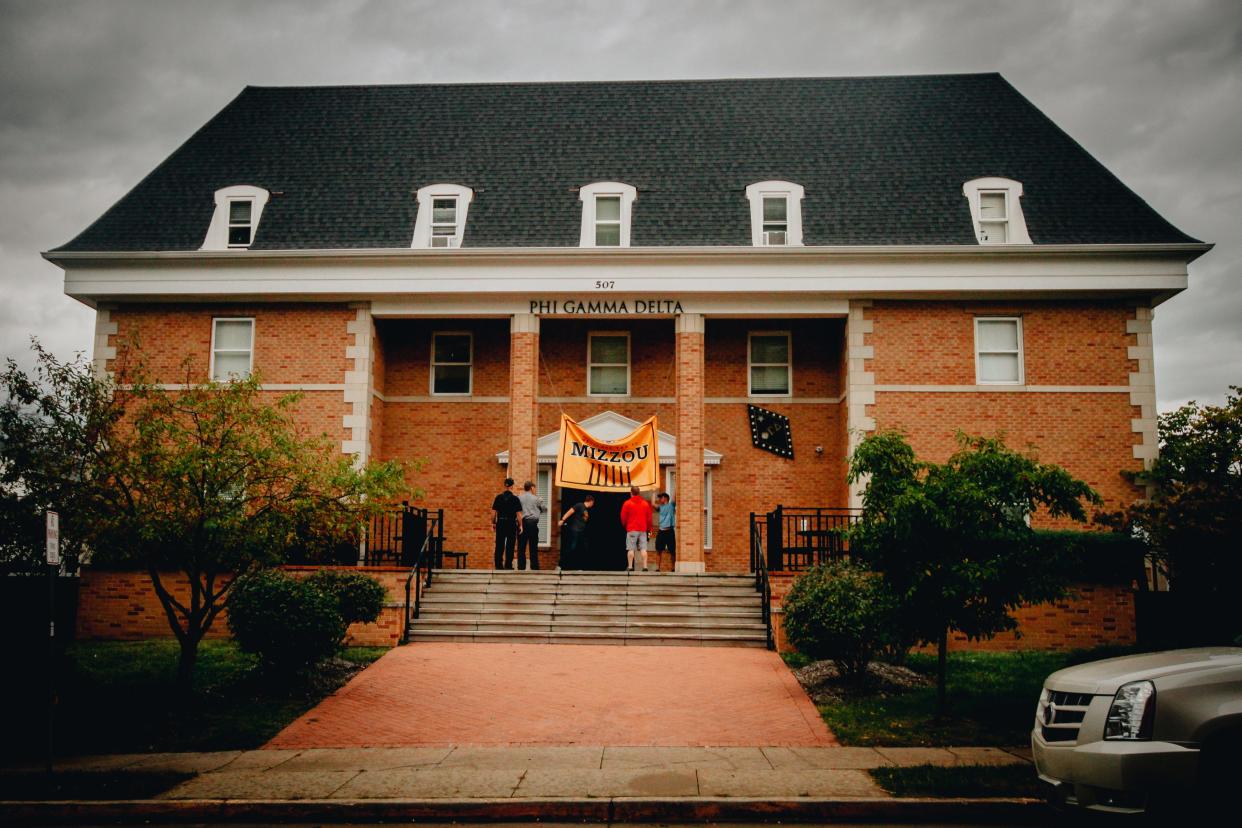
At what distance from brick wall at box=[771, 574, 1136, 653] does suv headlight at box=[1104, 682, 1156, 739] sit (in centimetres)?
1140

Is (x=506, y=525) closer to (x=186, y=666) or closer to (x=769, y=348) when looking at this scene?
(x=186, y=666)

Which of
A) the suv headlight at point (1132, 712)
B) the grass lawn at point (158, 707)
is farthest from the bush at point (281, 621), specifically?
the suv headlight at point (1132, 712)

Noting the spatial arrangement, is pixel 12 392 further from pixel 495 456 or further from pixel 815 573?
pixel 495 456

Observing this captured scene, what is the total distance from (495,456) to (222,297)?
7313 mm

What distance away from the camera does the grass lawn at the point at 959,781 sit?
27.9ft

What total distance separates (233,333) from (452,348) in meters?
5.15

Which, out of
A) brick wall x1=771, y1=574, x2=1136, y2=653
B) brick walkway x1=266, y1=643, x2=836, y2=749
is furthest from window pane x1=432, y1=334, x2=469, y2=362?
brick wall x1=771, y1=574, x2=1136, y2=653

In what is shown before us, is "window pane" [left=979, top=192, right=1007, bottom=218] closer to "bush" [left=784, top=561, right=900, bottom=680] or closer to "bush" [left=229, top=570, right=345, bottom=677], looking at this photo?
"bush" [left=784, top=561, right=900, bottom=680]

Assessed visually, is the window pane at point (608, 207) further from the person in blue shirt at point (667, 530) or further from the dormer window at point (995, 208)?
the dormer window at point (995, 208)

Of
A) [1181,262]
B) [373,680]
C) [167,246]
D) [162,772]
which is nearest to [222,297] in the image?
[167,246]

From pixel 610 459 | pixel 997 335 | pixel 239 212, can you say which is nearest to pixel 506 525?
pixel 610 459

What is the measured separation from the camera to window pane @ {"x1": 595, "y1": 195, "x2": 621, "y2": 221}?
2395 cm

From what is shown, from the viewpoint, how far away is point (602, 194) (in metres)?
23.9

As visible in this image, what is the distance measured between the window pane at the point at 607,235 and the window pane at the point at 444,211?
3.49 metres
